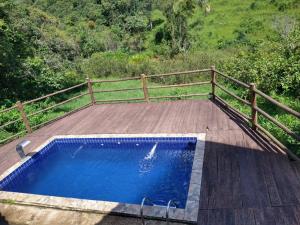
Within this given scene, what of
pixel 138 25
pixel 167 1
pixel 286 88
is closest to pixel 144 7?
pixel 138 25

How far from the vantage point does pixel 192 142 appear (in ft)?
21.1

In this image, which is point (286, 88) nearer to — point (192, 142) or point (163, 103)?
point (163, 103)

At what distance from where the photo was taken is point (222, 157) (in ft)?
17.4

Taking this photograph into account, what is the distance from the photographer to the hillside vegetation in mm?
10758

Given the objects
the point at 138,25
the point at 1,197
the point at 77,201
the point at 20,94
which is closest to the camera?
the point at 77,201

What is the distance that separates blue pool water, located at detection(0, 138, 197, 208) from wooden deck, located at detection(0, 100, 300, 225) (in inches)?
15.4

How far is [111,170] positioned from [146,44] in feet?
98.3

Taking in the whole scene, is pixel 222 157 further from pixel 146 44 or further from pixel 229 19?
pixel 229 19

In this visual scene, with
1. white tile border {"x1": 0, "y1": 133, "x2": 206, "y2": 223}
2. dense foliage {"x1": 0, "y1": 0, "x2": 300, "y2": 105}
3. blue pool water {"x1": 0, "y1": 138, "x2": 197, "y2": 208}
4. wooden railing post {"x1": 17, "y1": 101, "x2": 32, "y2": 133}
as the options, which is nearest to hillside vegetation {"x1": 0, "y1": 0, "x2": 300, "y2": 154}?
dense foliage {"x1": 0, "y1": 0, "x2": 300, "y2": 105}

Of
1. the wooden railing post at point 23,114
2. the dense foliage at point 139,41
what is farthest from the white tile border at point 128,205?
the dense foliage at point 139,41

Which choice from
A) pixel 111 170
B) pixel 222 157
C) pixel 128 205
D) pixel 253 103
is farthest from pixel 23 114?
pixel 253 103

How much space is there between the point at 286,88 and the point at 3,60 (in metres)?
9.80

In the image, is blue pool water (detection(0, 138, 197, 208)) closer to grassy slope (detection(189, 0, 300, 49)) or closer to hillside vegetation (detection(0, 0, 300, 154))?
hillside vegetation (detection(0, 0, 300, 154))

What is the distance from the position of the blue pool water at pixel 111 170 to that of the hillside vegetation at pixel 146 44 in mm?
2278
